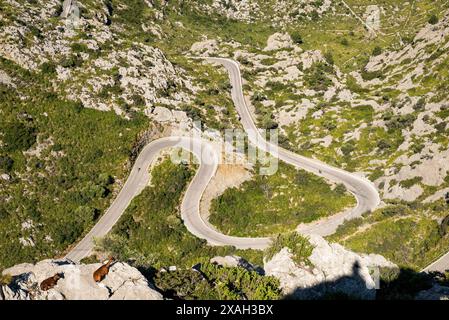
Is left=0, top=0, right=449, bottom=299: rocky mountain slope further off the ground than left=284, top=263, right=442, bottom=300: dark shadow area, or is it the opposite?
left=0, top=0, right=449, bottom=299: rocky mountain slope

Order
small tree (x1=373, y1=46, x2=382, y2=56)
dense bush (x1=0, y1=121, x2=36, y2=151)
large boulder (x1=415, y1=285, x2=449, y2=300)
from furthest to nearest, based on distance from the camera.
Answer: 1. small tree (x1=373, y1=46, x2=382, y2=56)
2. dense bush (x1=0, y1=121, x2=36, y2=151)
3. large boulder (x1=415, y1=285, x2=449, y2=300)

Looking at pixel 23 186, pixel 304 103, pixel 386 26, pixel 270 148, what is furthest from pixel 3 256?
pixel 386 26

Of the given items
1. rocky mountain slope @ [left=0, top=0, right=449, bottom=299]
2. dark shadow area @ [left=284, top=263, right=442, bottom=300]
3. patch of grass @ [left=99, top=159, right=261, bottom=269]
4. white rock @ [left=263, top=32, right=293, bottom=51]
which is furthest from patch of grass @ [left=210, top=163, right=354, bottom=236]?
white rock @ [left=263, top=32, right=293, bottom=51]

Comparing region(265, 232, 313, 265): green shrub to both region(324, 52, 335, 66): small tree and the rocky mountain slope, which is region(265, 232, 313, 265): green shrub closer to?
the rocky mountain slope

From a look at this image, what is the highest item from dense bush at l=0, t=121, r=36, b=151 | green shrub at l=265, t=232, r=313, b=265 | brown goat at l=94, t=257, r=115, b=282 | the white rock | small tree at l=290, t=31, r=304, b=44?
small tree at l=290, t=31, r=304, b=44

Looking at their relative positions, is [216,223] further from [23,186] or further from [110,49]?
[110,49]

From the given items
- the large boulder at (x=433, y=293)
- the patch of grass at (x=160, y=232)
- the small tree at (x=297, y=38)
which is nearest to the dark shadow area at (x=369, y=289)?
the large boulder at (x=433, y=293)
